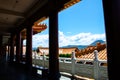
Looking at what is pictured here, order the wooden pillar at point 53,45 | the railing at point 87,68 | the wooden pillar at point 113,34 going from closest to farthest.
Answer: the wooden pillar at point 113,34, the railing at point 87,68, the wooden pillar at point 53,45

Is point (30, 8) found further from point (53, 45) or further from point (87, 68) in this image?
point (87, 68)

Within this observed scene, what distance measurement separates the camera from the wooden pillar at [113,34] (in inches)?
87.0

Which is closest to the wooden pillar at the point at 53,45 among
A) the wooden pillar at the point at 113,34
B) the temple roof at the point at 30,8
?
the temple roof at the point at 30,8

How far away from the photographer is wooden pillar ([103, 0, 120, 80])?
221 cm

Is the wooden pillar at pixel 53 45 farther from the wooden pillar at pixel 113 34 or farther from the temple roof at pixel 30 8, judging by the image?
the wooden pillar at pixel 113 34

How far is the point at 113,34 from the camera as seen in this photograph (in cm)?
227

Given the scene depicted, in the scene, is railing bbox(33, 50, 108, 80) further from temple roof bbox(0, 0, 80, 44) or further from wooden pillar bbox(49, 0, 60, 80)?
temple roof bbox(0, 0, 80, 44)

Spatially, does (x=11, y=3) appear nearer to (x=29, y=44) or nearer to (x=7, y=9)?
(x=7, y=9)

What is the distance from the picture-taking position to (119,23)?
2.23 meters

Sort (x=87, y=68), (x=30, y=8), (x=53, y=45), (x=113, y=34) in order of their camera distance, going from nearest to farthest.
Result: (x=113, y=34) < (x=53, y=45) < (x=87, y=68) < (x=30, y=8)

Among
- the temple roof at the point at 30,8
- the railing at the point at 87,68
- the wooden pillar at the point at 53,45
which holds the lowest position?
the railing at the point at 87,68

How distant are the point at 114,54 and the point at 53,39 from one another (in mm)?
2502

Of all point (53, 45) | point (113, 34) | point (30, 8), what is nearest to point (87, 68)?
point (53, 45)

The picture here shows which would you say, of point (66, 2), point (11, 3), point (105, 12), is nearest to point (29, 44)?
point (11, 3)
